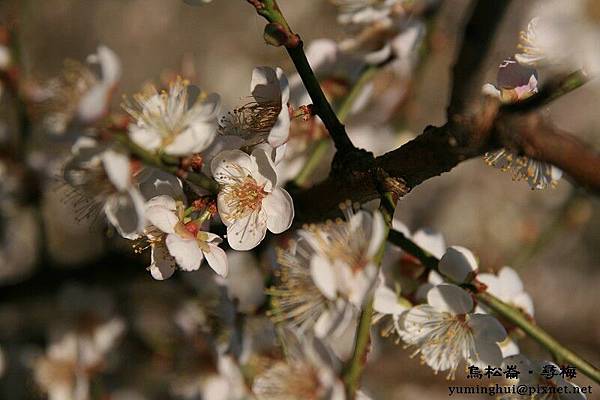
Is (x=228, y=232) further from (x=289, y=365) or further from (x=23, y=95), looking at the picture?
(x=23, y=95)

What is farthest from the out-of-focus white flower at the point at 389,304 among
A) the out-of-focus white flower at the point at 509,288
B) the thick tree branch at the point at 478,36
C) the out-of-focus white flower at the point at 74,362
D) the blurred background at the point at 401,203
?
the blurred background at the point at 401,203

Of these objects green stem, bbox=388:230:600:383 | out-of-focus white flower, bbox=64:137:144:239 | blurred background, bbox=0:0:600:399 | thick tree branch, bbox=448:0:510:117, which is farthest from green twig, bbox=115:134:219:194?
blurred background, bbox=0:0:600:399

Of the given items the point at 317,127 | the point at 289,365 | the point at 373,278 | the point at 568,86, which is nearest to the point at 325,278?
the point at 373,278

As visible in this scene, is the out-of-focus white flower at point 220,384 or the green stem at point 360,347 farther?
the out-of-focus white flower at point 220,384

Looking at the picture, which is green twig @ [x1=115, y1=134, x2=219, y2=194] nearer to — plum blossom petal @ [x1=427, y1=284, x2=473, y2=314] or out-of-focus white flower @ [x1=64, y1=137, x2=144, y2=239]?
out-of-focus white flower @ [x1=64, y1=137, x2=144, y2=239]

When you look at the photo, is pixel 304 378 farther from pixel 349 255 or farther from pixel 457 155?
pixel 457 155

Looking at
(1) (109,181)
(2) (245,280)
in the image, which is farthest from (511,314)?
(2) (245,280)

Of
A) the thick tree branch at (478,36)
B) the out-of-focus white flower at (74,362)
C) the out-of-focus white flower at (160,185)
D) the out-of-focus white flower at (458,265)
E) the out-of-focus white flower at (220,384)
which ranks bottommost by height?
the out-of-focus white flower at (74,362)

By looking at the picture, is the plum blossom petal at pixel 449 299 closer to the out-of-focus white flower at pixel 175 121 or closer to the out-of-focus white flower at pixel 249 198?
the out-of-focus white flower at pixel 249 198
